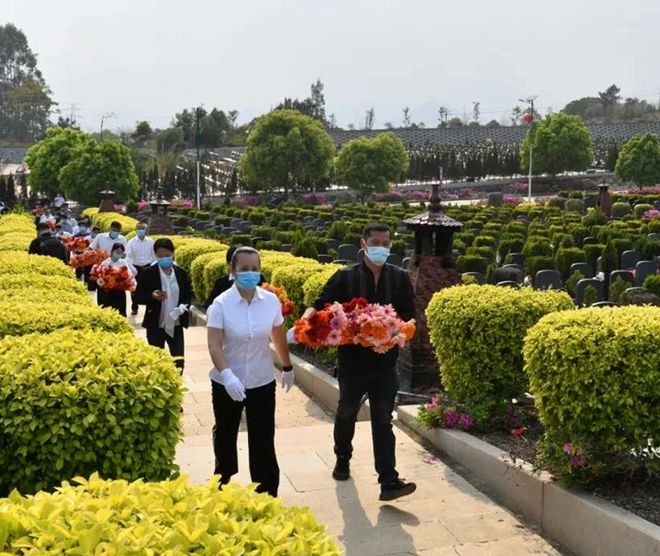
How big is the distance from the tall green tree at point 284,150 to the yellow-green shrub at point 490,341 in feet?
150

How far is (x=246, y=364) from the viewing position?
474 cm

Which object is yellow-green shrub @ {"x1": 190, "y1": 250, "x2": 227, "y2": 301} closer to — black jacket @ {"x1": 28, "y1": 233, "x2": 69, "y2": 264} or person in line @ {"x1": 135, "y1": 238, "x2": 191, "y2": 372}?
black jacket @ {"x1": 28, "y1": 233, "x2": 69, "y2": 264}

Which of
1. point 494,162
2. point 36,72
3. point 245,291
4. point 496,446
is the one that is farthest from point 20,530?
point 36,72

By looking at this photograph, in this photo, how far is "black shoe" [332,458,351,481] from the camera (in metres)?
5.56

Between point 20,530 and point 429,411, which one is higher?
point 20,530

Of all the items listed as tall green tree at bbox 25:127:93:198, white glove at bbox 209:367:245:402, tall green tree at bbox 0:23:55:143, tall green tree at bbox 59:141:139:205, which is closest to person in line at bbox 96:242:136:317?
white glove at bbox 209:367:245:402

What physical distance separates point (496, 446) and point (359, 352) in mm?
1238

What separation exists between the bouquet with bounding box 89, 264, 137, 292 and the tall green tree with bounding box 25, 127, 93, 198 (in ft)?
130

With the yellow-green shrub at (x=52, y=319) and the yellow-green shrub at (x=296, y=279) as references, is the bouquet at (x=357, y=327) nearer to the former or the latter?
the yellow-green shrub at (x=52, y=319)

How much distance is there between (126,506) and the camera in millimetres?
2434

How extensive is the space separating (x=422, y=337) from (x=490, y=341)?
2.13 m

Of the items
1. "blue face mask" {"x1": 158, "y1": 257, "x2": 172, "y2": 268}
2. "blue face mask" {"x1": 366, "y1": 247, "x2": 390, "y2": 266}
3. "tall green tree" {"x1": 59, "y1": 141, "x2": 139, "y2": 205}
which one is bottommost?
"blue face mask" {"x1": 158, "y1": 257, "x2": 172, "y2": 268}

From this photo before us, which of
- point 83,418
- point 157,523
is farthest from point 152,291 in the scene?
point 157,523

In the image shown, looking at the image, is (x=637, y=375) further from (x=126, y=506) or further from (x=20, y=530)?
(x=20, y=530)
